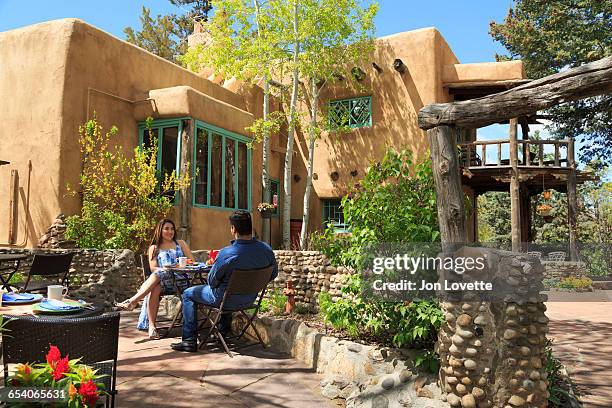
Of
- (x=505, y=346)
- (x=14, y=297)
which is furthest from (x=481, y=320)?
(x=14, y=297)

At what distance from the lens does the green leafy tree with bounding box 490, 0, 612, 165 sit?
20719 mm

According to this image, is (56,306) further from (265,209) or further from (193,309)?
(265,209)

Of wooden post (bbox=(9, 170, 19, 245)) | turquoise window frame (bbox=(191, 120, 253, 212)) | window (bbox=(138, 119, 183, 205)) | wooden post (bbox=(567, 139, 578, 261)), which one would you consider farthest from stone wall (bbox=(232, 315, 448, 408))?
wooden post (bbox=(567, 139, 578, 261))

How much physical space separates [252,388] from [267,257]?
57.8 inches

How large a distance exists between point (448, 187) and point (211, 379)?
2.64 m

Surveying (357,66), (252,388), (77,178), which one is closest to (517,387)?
(252,388)

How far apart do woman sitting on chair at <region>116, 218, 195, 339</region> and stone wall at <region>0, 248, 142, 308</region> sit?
1.79m

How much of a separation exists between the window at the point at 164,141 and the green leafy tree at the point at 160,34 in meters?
16.9

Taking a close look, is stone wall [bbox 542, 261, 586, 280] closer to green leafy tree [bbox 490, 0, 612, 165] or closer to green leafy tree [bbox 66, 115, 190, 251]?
green leafy tree [bbox 490, 0, 612, 165]

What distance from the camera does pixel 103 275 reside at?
7.79 m

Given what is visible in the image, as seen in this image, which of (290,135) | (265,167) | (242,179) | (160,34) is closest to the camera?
(242,179)

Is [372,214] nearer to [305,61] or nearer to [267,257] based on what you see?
[267,257]

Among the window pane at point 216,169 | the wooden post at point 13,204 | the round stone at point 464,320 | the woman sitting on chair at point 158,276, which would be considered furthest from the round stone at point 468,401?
the wooden post at point 13,204

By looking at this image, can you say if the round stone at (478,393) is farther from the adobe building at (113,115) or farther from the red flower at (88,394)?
the adobe building at (113,115)
